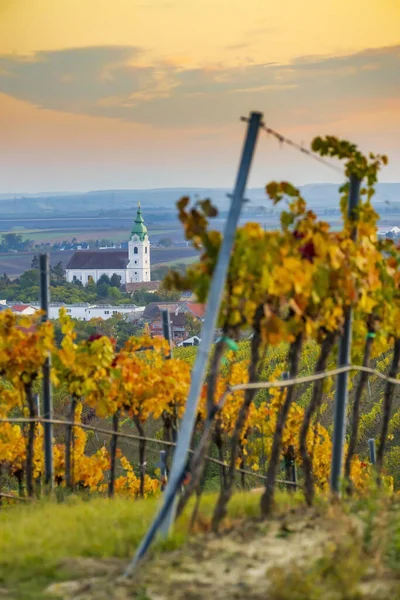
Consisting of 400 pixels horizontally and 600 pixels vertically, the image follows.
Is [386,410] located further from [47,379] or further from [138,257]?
[138,257]

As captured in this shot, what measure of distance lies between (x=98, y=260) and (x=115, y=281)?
37.6ft

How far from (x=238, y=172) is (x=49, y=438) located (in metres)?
4.93

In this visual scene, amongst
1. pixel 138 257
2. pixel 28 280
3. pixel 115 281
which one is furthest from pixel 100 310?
pixel 138 257

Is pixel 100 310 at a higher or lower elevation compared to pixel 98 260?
lower

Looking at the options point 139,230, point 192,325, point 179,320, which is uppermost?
point 139,230

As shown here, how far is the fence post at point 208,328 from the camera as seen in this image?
5.29 m

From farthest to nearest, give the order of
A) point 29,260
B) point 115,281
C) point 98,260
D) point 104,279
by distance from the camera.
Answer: point 29,260 → point 98,260 → point 104,279 → point 115,281

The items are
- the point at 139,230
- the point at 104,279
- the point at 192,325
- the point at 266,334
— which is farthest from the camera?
the point at 139,230

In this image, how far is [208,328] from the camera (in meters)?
5.37

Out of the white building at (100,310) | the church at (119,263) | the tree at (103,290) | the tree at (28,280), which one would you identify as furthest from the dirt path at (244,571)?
the church at (119,263)

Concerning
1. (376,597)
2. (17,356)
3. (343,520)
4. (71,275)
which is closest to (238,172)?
(343,520)

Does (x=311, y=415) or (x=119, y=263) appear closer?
(x=311, y=415)

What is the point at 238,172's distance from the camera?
18.0 ft

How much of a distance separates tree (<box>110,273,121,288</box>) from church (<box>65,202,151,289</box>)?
3.24 meters
